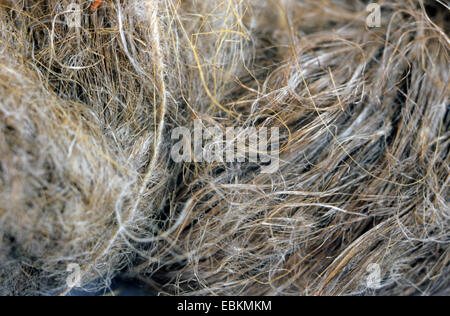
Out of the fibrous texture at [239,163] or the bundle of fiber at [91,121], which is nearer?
the bundle of fiber at [91,121]

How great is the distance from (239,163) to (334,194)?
0.21m

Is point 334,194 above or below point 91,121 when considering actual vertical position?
below

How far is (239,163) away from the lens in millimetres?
715

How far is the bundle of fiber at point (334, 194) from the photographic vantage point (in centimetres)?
70

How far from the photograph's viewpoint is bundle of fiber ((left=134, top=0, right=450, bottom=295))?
2.30 feet

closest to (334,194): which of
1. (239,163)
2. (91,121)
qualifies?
(239,163)

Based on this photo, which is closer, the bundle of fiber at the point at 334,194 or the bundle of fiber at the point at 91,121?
the bundle of fiber at the point at 91,121

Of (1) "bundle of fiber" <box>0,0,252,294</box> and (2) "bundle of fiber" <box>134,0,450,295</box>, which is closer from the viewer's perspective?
(1) "bundle of fiber" <box>0,0,252,294</box>

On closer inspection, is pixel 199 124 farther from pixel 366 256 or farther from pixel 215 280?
pixel 366 256

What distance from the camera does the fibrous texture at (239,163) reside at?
2.21ft

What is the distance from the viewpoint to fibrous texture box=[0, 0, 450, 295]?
67 cm

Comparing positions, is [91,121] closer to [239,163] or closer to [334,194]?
[239,163]
